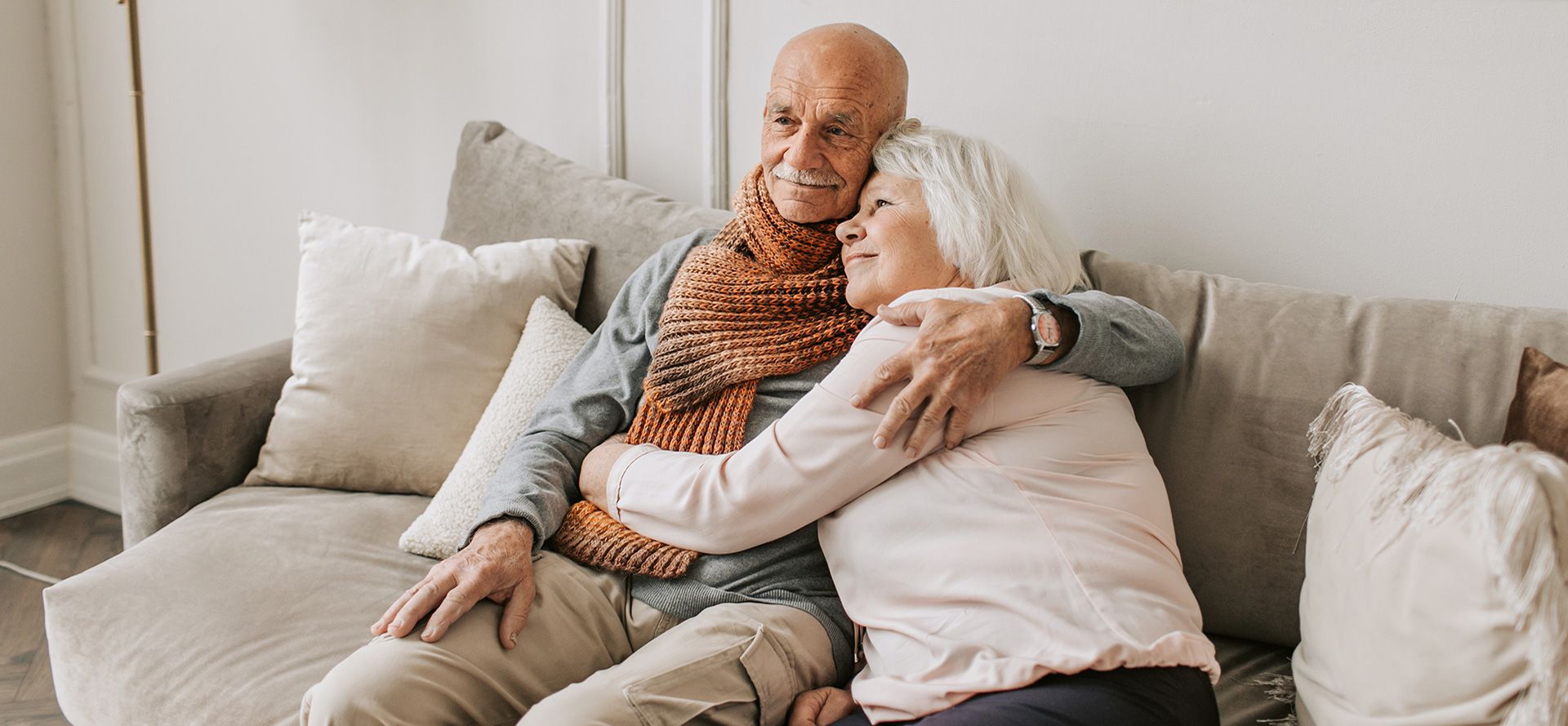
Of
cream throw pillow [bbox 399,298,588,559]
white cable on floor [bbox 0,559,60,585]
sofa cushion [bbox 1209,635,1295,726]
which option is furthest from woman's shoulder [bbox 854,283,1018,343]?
white cable on floor [bbox 0,559,60,585]

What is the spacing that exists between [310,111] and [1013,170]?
1.89m

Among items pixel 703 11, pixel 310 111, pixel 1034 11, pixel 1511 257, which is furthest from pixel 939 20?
pixel 310 111

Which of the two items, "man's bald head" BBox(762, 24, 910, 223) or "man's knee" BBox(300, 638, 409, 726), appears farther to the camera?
"man's bald head" BBox(762, 24, 910, 223)

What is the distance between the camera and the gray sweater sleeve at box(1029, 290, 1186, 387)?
1.33 meters

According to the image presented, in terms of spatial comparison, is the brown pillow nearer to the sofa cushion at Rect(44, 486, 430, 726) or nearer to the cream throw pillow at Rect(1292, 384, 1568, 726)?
the cream throw pillow at Rect(1292, 384, 1568, 726)

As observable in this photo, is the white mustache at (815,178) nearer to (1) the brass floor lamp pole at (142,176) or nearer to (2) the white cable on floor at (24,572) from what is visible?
Answer: (1) the brass floor lamp pole at (142,176)

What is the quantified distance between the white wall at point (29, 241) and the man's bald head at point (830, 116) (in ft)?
7.37

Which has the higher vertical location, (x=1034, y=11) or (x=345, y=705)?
(x=1034, y=11)

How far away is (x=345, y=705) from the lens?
1.26m

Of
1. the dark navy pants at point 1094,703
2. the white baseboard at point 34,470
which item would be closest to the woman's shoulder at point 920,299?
the dark navy pants at point 1094,703

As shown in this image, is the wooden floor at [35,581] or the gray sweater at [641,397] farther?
the wooden floor at [35,581]

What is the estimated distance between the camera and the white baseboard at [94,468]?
2994 millimetres

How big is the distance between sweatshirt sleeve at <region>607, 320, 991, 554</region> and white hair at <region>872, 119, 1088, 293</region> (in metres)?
0.18

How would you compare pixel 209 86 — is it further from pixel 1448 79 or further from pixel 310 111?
pixel 1448 79
